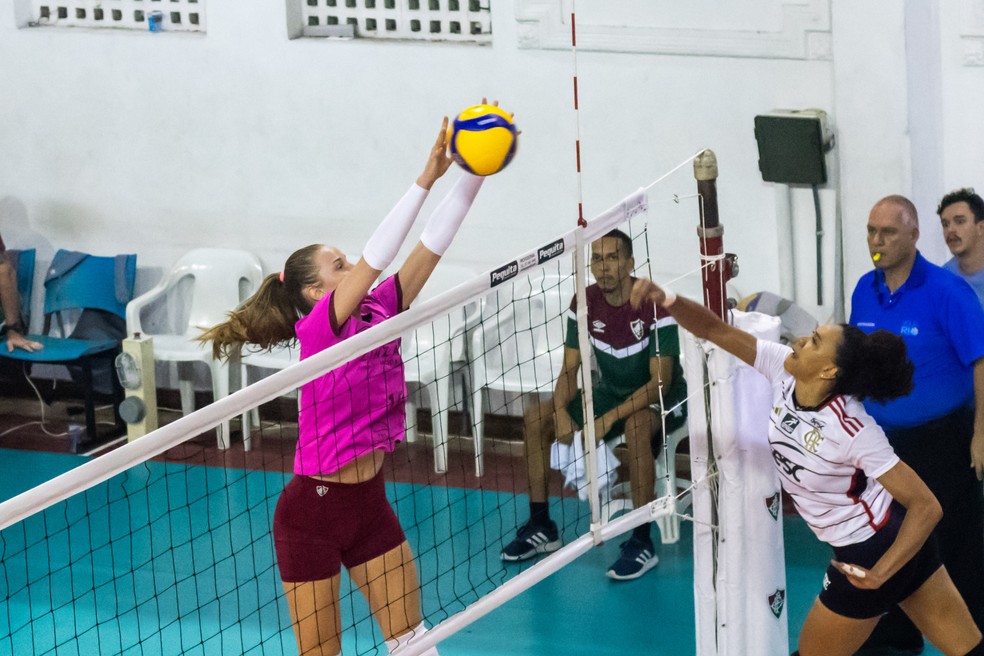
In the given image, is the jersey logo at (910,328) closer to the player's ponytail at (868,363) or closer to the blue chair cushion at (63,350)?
the player's ponytail at (868,363)

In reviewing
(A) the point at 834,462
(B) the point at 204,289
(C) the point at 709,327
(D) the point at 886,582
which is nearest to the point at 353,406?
(C) the point at 709,327

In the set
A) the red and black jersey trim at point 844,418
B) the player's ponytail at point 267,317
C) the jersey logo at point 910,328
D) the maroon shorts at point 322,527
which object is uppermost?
the player's ponytail at point 267,317

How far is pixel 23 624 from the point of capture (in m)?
6.02

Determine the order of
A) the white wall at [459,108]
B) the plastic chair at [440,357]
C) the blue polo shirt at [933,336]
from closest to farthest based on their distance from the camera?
the blue polo shirt at [933,336], the white wall at [459,108], the plastic chair at [440,357]

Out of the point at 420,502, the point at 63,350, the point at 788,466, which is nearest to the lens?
the point at 788,466

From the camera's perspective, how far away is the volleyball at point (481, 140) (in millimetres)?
3875

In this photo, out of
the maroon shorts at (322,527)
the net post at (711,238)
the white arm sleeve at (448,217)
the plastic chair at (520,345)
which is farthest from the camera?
the plastic chair at (520,345)

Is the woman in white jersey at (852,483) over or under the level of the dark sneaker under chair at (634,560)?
over

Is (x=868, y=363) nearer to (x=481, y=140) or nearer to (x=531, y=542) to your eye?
(x=481, y=140)

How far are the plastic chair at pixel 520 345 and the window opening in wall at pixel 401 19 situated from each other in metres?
1.46

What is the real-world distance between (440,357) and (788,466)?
348 centimetres

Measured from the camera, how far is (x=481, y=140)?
3871 mm

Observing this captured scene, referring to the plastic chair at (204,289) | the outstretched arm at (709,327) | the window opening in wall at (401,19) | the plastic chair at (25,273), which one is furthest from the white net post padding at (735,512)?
the plastic chair at (25,273)

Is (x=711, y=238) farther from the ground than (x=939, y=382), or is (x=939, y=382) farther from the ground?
(x=711, y=238)
